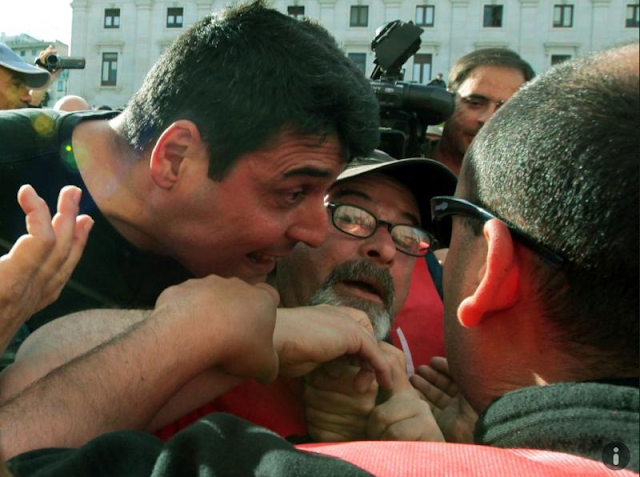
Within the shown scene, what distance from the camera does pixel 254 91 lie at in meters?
2.41

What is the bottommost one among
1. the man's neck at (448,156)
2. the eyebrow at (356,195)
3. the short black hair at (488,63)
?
the eyebrow at (356,195)

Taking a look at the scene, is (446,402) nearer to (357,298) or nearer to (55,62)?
(357,298)

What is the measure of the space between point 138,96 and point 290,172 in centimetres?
62

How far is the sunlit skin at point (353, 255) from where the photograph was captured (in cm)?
270

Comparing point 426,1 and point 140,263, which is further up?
point 426,1

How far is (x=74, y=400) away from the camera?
4.60ft

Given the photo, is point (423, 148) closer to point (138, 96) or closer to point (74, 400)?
point (138, 96)

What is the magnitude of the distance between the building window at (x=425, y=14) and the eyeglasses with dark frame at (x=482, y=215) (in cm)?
3283

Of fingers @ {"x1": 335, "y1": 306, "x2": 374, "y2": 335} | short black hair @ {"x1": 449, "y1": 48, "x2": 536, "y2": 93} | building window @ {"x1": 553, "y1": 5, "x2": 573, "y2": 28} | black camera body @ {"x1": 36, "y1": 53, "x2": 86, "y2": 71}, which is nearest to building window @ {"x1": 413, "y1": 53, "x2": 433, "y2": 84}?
building window @ {"x1": 553, "y1": 5, "x2": 573, "y2": 28}

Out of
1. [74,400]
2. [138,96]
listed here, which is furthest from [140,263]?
[74,400]

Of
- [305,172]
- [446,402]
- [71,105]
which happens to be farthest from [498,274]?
[71,105]

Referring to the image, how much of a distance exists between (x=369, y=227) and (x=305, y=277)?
29 centimetres

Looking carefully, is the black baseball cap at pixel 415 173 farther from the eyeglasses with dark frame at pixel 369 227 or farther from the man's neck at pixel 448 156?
the man's neck at pixel 448 156

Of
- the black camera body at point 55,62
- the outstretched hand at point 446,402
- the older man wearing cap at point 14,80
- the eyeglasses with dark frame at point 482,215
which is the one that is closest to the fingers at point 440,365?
the outstretched hand at point 446,402
